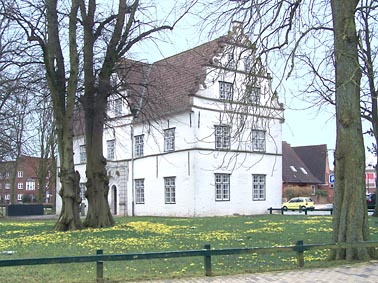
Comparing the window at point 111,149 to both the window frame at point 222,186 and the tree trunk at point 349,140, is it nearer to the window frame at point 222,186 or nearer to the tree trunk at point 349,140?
the window frame at point 222,186

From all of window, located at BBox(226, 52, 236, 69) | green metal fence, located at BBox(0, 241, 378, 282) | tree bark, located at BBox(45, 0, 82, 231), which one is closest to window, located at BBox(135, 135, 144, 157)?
tree bark, located at BBox(45, 0, 82, 231)

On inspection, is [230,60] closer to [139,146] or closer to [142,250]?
[142,250]

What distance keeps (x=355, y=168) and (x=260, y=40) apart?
3958 millimetres

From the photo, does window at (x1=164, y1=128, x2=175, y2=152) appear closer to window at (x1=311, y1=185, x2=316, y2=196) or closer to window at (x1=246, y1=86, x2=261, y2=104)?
window at (x1=246, y1=86, x2=261, y2=104)

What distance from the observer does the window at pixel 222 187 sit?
36997 millimetres

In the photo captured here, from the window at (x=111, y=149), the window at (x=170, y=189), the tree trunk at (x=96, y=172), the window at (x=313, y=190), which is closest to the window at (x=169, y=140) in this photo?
the window at (x=170, y=189)

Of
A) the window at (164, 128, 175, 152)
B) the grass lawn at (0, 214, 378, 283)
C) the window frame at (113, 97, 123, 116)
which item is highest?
the window frame at (113, 97, 123, 116)

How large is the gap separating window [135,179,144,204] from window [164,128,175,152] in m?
4.21

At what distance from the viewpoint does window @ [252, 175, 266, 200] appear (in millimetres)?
39688

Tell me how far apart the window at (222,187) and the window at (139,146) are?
23.2 feet

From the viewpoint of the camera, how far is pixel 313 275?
9.88m

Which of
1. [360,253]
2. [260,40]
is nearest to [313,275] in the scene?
[360,253]

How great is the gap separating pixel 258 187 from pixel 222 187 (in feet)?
13.1

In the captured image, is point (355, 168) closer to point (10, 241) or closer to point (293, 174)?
point (10, 241)
